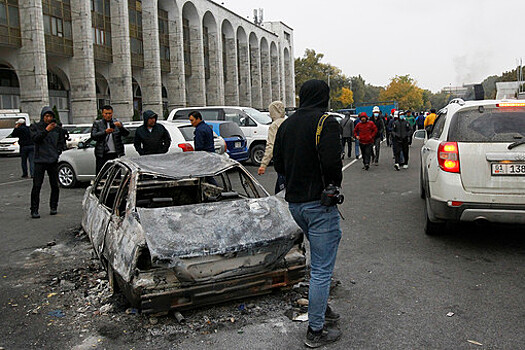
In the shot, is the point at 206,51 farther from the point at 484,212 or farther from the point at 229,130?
the point at 484,212

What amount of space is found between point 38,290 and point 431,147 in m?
5.16

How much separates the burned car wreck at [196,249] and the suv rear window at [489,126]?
2.56 m

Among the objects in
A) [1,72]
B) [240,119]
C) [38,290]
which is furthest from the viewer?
[1,72]

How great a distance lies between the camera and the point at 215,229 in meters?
4.35

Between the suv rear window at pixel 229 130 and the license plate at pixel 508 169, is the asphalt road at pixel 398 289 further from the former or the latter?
the suv rear window at pixel 229 130

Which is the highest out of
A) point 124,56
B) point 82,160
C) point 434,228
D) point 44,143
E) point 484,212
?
point 124,56

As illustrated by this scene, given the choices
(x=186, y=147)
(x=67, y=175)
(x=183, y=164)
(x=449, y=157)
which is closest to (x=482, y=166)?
(x=449, y=157)

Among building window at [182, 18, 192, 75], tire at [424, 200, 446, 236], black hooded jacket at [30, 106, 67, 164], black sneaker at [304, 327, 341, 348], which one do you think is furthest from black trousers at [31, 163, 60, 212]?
building window at [182, 18, 192, 75]

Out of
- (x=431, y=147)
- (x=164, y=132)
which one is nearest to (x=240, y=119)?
(x=164, y=132)

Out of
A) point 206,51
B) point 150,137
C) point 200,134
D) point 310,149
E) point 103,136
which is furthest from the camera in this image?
point 206,51

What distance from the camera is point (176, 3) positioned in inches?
2014

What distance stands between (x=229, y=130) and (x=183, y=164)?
33.4 ft

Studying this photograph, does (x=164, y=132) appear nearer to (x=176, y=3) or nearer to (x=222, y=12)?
(x=176, y=3)

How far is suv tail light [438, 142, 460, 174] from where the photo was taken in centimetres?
586
